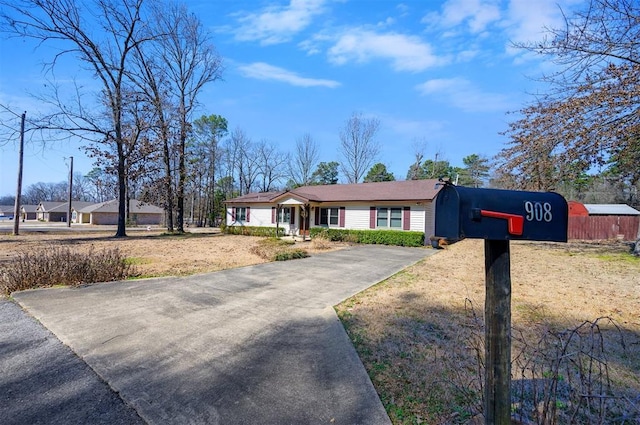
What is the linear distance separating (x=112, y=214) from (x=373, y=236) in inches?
1822

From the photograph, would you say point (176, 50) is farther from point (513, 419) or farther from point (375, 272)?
point (513, 419)

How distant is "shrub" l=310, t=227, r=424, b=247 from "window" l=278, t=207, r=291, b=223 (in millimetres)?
3595

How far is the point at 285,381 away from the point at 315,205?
19654 millimetres

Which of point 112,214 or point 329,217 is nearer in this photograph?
point 329,217

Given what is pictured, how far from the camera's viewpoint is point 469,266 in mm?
10164

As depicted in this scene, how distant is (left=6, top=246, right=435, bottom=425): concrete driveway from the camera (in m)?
2.62

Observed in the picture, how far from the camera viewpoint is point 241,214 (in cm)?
2716

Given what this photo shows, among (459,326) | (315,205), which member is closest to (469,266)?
(459,326)

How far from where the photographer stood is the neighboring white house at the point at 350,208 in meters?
18.5

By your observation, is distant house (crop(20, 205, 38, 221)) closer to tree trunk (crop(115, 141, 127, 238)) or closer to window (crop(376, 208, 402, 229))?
tree trunk (crop(115, 141, 127, 238))

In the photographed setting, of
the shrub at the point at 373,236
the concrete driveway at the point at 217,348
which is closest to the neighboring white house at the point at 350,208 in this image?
the shrub at the point at 373,236

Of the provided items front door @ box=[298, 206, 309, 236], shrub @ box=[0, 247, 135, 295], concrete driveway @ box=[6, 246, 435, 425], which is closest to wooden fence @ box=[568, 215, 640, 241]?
front door @ box=[298, 206, 309, 236]

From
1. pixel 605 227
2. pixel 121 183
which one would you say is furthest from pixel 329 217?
pixel 605 227

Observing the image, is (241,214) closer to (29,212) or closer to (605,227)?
(605,227)
